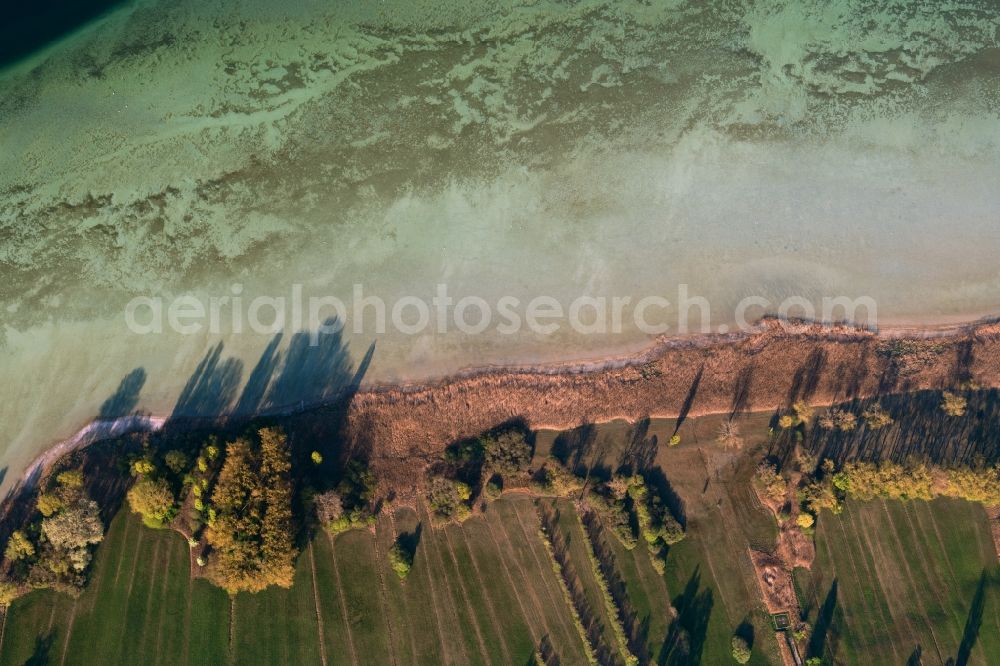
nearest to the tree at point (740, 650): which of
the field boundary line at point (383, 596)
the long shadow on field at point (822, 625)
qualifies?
the long shadow on field at point (822, 625)

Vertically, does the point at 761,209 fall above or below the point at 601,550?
above

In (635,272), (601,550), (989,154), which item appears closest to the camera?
(601,550)

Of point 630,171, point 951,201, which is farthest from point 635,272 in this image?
point 951,201

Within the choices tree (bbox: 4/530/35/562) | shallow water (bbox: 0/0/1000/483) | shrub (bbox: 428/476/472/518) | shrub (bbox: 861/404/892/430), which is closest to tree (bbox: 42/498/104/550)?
tree (bbox: 4/530/35/562)

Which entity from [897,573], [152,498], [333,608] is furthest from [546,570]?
[152,498]

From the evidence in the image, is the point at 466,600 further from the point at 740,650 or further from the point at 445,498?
the point at 740,650

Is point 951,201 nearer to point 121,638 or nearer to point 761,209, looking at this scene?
point 761,209
